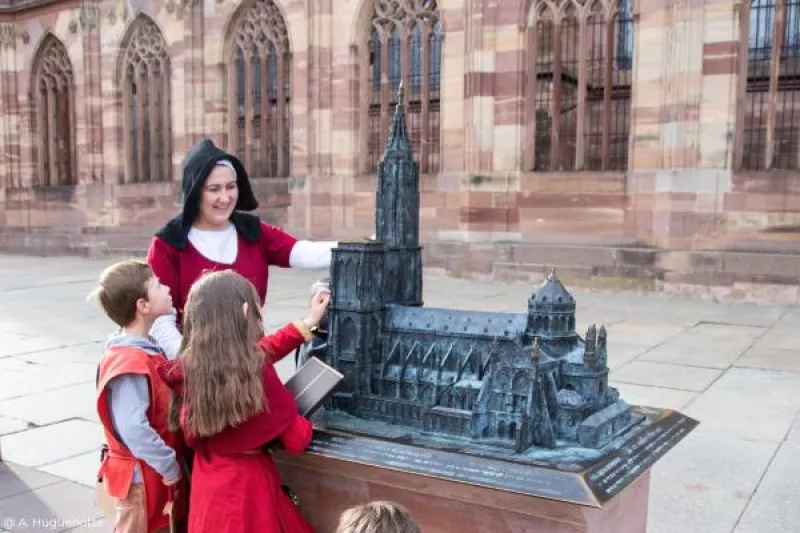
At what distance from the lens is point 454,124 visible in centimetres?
1305

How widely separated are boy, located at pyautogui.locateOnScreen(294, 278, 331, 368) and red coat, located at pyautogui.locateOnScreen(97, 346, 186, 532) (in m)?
0.62

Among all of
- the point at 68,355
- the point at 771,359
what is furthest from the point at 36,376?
the point at 771,359

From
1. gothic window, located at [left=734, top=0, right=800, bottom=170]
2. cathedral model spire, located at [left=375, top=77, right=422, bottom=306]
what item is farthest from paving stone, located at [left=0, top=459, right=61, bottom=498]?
gothic window, located at [left=734, top=0, right=800, bottom=170]

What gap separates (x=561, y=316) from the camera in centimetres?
275

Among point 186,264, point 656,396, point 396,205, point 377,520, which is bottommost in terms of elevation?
point 656,396

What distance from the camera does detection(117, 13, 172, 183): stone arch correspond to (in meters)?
17.6

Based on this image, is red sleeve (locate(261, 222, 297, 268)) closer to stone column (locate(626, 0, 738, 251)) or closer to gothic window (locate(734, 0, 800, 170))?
stone column (locate(626, 0, 738, 251))

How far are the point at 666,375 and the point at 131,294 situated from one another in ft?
15.7

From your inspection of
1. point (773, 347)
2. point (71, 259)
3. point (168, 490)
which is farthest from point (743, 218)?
point (71, 259)

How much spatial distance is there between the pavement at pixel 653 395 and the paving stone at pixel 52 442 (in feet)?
0.04

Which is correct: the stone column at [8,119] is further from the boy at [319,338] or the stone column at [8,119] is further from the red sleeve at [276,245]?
the boy at [319,338]

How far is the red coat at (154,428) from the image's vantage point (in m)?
2.71

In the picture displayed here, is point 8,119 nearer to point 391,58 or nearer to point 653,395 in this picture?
point 391,58

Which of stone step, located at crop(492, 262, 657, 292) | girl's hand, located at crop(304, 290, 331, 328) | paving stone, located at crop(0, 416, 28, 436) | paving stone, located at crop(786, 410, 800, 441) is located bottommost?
paving stone, located at crop(0, 416, 28, 436)
